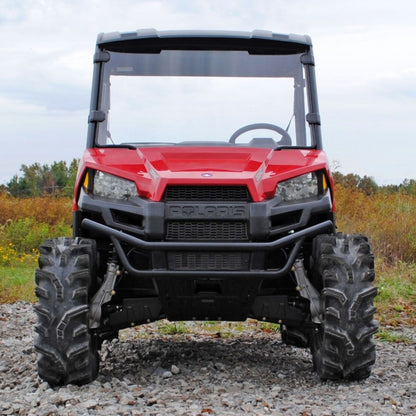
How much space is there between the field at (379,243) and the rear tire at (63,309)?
4985mm

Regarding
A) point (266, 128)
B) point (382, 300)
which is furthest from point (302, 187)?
point (382, 300)

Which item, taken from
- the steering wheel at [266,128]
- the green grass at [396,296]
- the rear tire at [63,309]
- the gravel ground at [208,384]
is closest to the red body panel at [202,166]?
the steering wheel at [266,128]

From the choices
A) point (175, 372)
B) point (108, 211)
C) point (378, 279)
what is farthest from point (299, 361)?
point (378, 279)

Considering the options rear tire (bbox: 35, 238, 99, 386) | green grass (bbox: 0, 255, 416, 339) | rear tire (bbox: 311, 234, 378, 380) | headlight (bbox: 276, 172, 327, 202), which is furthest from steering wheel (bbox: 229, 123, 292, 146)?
green grass (bbox: 0, 255, 416, 339)

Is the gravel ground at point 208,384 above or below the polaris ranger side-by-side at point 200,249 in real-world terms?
below

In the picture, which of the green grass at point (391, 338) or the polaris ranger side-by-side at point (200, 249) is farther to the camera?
the green grass at point (391, 338)

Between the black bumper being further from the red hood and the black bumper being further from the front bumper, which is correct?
the red hood

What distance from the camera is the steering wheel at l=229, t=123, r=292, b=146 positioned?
6.00 meters

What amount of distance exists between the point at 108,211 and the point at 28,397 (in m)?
1.29

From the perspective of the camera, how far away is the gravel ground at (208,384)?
4.48 meters

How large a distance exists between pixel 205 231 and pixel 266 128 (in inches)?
59.0

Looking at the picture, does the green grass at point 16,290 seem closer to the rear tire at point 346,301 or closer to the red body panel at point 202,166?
the red body panel at point 202,166

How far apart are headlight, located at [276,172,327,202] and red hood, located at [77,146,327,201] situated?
54mm

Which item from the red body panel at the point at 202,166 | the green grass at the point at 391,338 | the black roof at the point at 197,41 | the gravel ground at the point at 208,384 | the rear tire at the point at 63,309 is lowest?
the green grass at the point at 391,338
